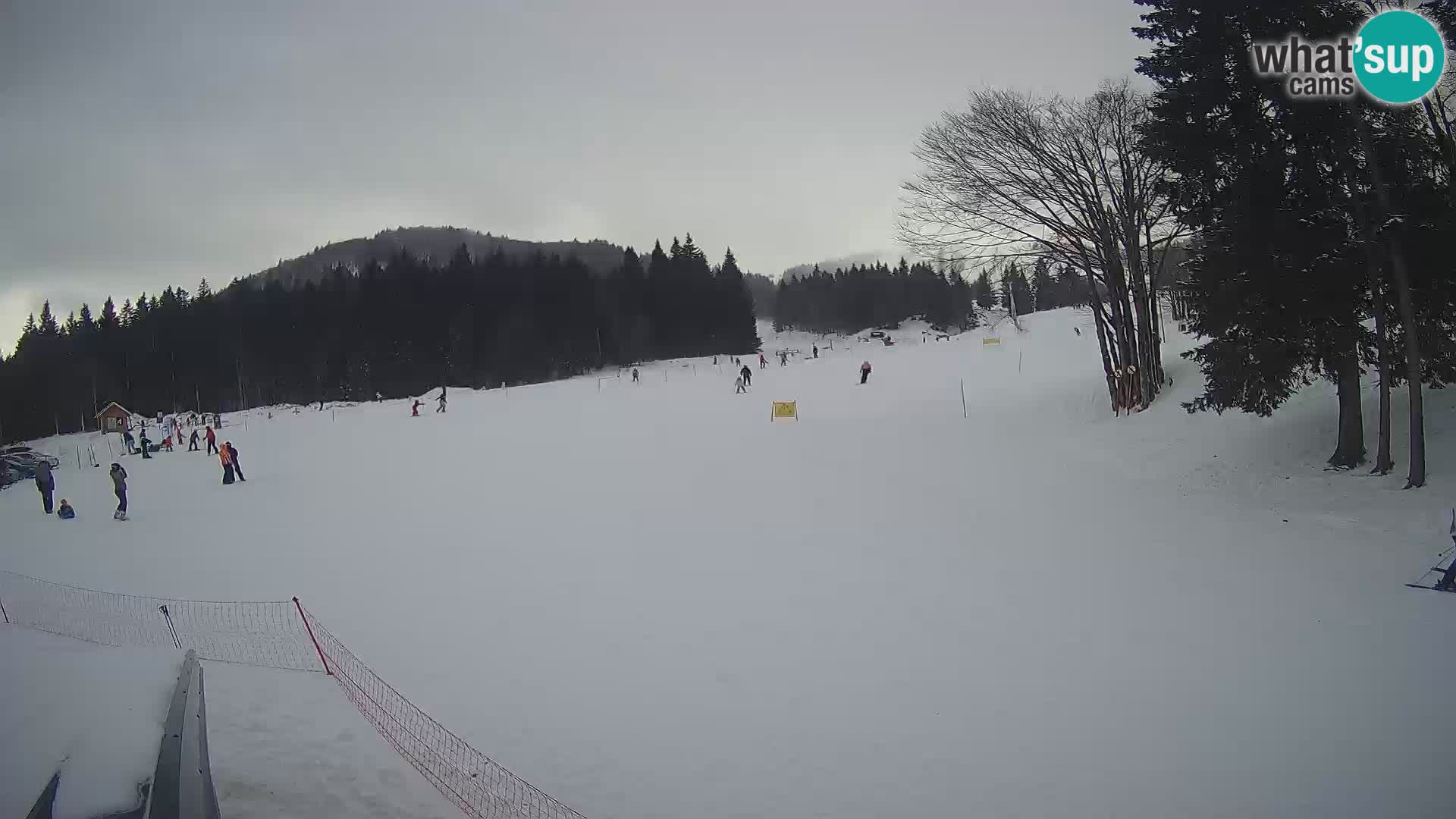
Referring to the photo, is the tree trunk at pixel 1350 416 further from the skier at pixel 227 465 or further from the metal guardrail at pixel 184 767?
the skier at pixel 227 465

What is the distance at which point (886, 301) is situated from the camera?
4528 inches

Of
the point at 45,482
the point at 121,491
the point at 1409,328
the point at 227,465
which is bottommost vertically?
the point at 121,491

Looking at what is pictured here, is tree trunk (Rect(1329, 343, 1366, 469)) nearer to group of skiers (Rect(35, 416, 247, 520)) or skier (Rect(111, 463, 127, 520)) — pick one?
group of skiers (Rect(35, 416, 247, 520))

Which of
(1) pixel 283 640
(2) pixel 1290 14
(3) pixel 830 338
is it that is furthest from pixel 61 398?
(3) pixel 830 338

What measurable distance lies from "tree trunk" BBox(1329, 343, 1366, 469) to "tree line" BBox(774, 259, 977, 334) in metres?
104

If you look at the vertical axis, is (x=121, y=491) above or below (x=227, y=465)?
below

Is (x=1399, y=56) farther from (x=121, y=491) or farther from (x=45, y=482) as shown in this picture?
(x=45, y=482)

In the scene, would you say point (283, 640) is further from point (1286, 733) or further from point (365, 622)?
point (1286, 733)

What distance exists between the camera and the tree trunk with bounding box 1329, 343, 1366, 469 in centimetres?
1090

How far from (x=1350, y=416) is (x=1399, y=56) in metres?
5.64

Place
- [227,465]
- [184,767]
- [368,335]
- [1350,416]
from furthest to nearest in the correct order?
[368,335], [227,465], [1350,416], [184,767]

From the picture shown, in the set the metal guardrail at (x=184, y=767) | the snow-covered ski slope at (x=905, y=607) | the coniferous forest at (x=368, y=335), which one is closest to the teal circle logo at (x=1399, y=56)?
the snow-covered ski slope at (x=905, y=607)

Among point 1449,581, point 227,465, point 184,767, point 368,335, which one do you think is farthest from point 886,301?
point 184,767

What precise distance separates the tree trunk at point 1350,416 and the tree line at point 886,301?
10395cm
